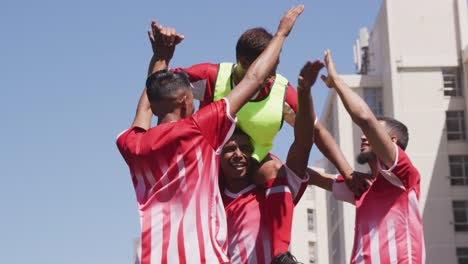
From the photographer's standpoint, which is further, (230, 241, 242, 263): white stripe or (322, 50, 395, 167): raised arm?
(230, 241, 242, 263): white stripe

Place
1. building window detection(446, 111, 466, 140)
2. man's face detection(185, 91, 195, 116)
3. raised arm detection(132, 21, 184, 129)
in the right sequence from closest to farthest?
man's face detection(185, 91, 195, 116) < raised arm detection(132, 21, 184, 129) < building window detection(446, 111, 466, 140)

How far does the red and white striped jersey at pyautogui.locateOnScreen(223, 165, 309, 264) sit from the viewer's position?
29.1 ft

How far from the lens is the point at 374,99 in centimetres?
6181

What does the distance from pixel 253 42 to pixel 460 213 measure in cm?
4912

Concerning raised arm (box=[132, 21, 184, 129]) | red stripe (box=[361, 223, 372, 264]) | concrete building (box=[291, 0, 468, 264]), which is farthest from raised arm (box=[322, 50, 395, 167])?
concrete building (box=[291, 0, 468, 264])

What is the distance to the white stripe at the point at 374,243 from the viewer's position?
8.88 m

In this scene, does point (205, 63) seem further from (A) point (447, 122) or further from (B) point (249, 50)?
Answer: (A) point (447, 122)

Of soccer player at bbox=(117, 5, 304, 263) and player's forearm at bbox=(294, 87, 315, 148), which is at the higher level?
player's forearm at bbox=(294, 87, 315, 148)

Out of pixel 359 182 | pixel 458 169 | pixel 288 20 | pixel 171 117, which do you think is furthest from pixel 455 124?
pixel 171 117

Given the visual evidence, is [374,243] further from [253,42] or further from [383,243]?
[253,42]

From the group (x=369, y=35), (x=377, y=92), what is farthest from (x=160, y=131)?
(x=369, y=35)

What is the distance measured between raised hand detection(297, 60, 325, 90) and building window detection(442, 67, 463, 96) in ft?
166

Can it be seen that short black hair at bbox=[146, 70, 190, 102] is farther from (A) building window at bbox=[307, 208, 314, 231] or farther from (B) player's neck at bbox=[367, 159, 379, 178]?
(A) building window at bbox=[307, 208, 314, 231]

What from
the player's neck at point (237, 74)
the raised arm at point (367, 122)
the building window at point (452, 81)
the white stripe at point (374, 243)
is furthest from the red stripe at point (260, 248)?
the building window at point (452, 81)
